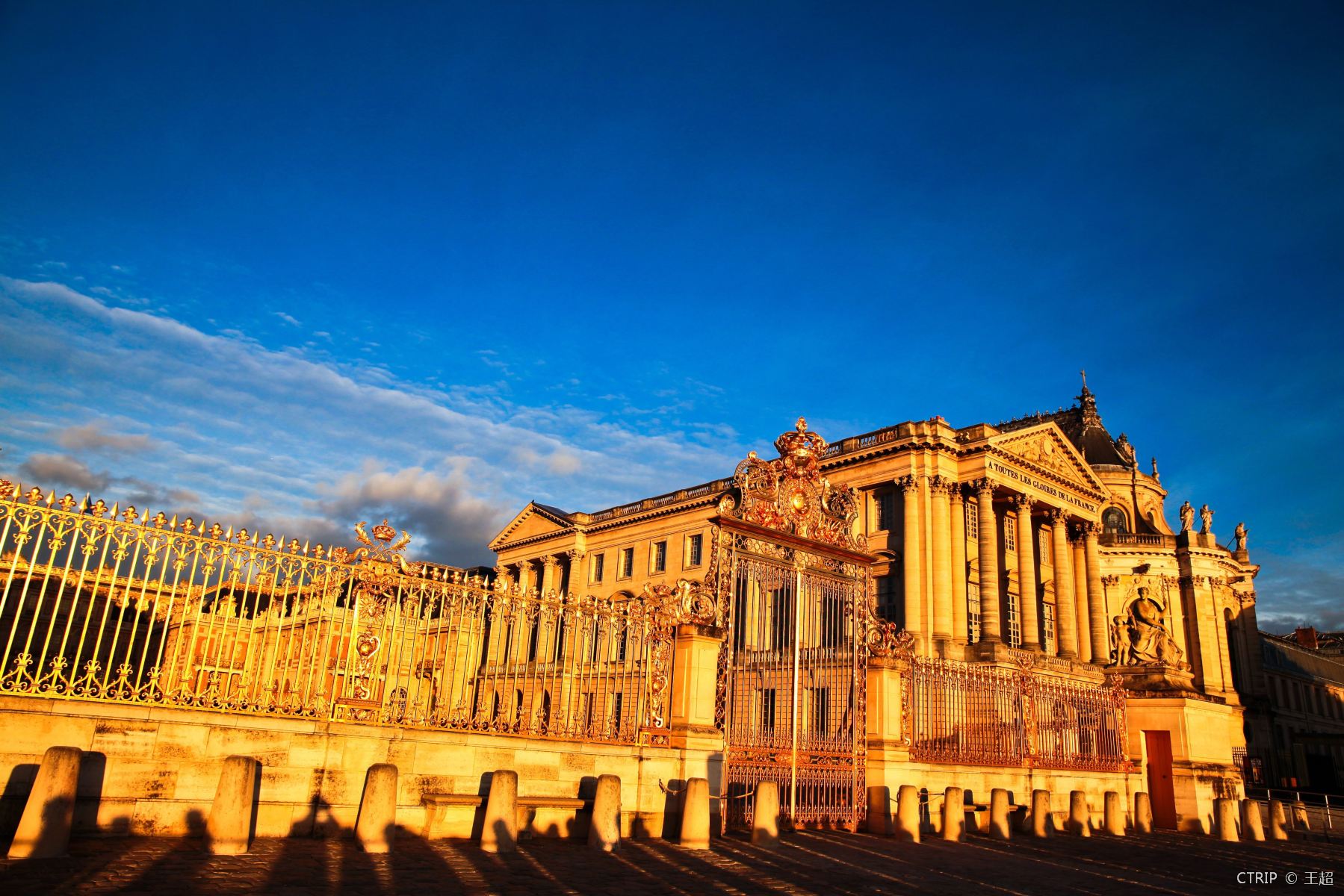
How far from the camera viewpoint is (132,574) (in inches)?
385

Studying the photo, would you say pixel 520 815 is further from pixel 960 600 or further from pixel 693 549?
pixel 693 549

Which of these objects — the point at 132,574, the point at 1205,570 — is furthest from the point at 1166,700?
the point at 1205,570

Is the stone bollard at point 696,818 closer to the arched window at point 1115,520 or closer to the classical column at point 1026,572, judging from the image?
the classical column at point 1026,572

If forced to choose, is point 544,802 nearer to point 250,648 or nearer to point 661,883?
point 661,883

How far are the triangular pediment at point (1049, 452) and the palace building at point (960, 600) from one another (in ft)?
0.46

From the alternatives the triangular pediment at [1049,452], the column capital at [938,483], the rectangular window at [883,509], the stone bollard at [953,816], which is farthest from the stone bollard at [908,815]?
the triangular pediment at [1049,452]

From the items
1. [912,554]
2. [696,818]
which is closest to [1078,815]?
[696,818]

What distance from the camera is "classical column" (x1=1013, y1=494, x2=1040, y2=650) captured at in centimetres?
4769

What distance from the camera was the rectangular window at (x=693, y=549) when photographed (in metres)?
54.6

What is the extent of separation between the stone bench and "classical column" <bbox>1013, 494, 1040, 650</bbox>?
129 feet

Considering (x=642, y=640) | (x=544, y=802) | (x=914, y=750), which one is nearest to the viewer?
(x=544, y=802)

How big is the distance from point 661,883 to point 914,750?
8856 mm

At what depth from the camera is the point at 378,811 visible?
993cm

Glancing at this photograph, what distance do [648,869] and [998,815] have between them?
29.3 ft
